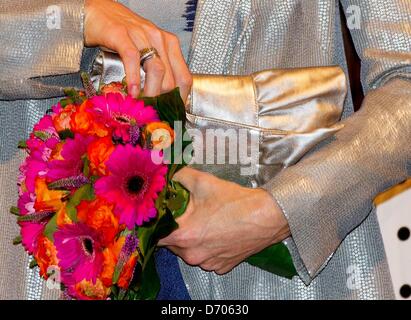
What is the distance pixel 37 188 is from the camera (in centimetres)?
112

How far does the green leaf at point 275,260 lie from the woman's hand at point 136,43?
233 mm

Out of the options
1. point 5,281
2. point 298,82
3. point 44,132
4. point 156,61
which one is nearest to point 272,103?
point 298,82

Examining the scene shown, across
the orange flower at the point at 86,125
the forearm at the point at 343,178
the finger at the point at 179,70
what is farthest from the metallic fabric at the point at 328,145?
the orange flower at the point at 86,125

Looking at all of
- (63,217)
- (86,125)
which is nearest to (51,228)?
(63,217)

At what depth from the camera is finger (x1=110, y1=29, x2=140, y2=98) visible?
46.9 inches

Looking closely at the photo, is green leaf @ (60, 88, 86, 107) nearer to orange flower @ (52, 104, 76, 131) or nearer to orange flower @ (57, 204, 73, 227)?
orange flower @ (52, 104, 76, 131)

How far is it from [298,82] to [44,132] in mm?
346

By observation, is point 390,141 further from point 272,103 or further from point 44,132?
point 44,132

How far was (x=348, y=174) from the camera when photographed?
1.25 m

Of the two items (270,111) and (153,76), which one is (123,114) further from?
(270,111)

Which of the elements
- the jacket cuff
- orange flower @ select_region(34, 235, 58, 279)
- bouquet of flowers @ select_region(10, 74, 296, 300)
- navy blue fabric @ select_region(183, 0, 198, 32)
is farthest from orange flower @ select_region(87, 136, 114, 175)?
navy blue fabric @ select_region(183, 0, 198, 32)

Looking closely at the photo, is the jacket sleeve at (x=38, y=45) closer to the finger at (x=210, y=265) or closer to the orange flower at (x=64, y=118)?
the orange flower at (x=64, y=118)

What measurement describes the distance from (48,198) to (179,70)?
0.83ft

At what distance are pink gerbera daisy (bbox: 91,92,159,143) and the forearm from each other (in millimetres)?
214
